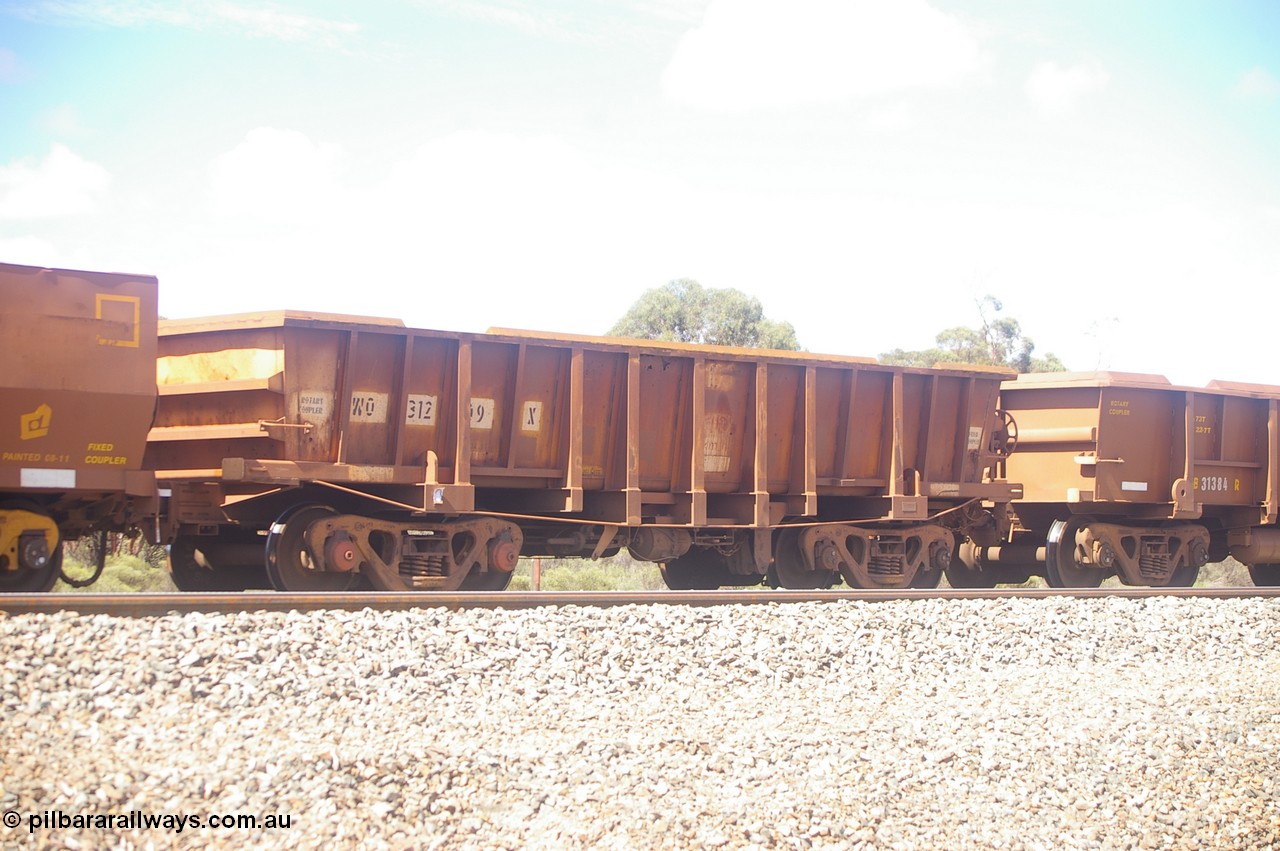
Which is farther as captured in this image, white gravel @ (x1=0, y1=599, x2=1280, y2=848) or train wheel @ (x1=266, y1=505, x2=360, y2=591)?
train wheel @ (x1=266, y1=505, x2=360, y2=591)

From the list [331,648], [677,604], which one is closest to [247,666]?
[331,648]

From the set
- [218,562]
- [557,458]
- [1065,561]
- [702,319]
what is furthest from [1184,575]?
[702,319]

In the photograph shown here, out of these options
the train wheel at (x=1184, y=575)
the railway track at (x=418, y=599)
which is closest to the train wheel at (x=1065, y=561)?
the train wheel at (x=1184, y=575)

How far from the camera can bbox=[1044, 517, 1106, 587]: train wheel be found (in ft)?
48.7

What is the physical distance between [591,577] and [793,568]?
6.91 m

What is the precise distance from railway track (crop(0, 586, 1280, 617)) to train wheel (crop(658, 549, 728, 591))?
3215mm

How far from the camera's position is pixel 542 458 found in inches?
464

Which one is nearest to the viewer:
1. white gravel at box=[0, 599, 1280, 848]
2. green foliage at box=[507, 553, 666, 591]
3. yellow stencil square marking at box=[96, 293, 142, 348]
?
white gravel at box=[0, 599, 1280, 848]

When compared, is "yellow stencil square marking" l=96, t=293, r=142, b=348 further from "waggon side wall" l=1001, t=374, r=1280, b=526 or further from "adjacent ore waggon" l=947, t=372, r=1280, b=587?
"waggon side wall" l=1001, t=374, r=1280, b=526

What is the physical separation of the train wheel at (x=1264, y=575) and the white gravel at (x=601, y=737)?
29.5 feet

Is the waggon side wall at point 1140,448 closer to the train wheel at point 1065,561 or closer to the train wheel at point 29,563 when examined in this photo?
the train wheel at point 1065,561

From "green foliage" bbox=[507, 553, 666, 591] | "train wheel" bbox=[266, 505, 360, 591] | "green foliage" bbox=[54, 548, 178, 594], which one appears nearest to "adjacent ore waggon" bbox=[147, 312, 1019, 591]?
"train wheel" bbox=[266, 505, 360, 591]

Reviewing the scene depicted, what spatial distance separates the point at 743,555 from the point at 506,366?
3.73 m

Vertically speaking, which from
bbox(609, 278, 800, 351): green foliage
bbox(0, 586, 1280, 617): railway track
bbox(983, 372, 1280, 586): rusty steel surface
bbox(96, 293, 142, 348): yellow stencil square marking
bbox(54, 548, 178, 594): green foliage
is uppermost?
bbox(609, 278, 800, 351): green foliage
